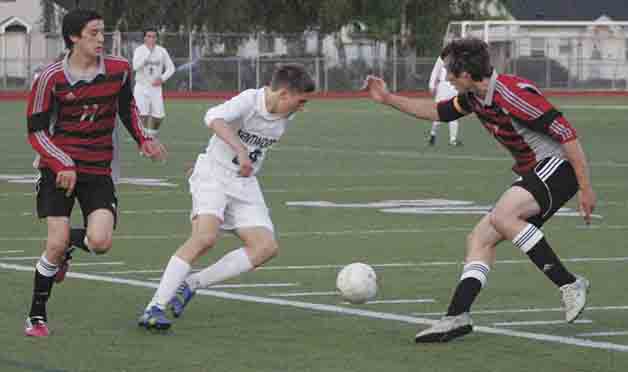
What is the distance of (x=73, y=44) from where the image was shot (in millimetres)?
8930

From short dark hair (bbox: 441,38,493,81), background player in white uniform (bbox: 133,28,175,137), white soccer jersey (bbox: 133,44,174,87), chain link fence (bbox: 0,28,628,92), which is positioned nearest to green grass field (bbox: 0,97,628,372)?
short dark hair (bbox: 441,38,493,81)

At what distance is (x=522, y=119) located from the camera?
854 cm

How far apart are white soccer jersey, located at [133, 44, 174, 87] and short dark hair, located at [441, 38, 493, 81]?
18.6 metres

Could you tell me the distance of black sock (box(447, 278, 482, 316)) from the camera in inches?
340

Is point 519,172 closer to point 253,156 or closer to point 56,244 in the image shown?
point 253,156

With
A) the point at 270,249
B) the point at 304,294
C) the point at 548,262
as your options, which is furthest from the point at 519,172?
the point at 304,294

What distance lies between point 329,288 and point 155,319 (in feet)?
7.28

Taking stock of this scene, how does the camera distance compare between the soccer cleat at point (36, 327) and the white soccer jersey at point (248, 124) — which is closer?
the soccer cleat at point (36, 327)

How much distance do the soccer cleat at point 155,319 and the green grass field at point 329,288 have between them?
0.05m

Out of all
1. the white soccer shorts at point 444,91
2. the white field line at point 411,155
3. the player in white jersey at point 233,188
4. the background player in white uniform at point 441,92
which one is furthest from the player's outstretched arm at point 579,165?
the white soccer shorts at point 444,91

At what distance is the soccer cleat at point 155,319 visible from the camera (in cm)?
876

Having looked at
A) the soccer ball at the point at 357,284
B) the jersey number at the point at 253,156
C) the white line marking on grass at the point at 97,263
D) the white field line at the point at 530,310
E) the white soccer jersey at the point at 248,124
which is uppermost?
the white soccer jersey at the point at 248,124

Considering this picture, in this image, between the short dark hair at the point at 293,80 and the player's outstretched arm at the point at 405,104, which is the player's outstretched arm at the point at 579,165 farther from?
the short dark hair at the point at 293,80

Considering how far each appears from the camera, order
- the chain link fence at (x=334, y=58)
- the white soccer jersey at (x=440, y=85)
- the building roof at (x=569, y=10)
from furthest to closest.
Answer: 1. the building roof at (x=569, y=10)
2. the chain link fence at (x=334, y=58)
3. the white soccer jersey at (x=440, y=85)
